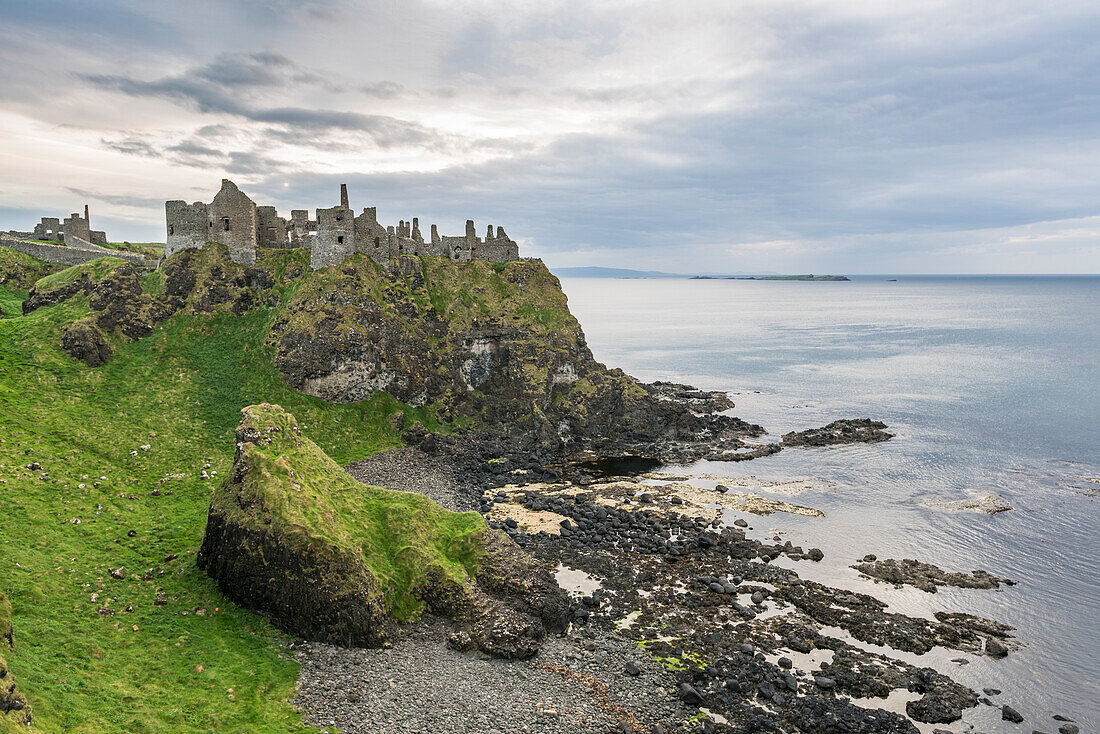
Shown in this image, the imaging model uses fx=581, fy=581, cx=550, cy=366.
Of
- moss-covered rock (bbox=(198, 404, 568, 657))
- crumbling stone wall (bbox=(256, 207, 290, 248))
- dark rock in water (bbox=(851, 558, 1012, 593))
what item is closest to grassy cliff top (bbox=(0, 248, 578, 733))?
moss-covered rock (bbox=(198, 404, 568, 657))

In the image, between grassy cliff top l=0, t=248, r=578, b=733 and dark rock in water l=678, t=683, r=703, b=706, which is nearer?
grassy cliff top l=0, t=248, r=578, b=733

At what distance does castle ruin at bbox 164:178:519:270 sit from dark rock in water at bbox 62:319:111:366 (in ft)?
60.5

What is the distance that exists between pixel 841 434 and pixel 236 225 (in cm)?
8643

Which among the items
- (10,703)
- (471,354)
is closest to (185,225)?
(471,354)

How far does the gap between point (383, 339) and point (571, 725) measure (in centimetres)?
5314

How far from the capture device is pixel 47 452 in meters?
41.2

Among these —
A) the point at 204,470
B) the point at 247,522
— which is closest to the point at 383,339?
the point at 204,470

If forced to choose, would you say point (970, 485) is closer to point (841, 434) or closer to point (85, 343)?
point (841, 434)

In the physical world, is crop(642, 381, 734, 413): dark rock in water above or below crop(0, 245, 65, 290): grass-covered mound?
below

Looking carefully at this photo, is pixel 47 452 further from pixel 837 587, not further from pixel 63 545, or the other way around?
pixel 837 587

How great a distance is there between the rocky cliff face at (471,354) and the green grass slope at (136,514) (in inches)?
158

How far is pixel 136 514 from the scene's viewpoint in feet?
127

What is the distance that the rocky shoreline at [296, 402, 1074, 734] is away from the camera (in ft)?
93.2

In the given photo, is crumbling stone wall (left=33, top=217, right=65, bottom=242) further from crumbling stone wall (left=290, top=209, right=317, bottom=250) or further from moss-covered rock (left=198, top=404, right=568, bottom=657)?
moss-covered rock (left=198, top=404, right=568, bottom=657)
